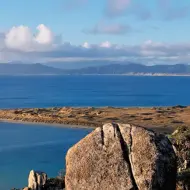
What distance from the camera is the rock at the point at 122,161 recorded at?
1572 cm

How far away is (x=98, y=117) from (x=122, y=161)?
100231 millimetres

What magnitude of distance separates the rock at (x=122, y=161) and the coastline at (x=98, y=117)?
3141 inches

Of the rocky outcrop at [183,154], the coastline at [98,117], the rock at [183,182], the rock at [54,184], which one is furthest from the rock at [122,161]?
the coastline at [98,117]

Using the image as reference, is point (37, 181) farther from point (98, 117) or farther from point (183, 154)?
point (98, 117)

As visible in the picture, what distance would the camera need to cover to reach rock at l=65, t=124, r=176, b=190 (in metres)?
15.7

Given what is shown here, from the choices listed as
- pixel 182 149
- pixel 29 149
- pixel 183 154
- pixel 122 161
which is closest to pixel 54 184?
pixel 183 154

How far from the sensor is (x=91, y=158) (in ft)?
53.3

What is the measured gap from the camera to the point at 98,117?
11612cm

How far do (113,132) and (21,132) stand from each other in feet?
281

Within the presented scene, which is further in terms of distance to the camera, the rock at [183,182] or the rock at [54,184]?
the rock at [54,184]

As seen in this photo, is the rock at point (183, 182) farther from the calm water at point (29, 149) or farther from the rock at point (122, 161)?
the calm water at point (29, 149)

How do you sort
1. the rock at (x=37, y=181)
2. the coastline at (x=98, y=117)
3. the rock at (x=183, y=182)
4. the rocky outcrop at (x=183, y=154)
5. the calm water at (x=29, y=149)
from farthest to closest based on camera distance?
the coastline at (x=98, y=117), the calm water at (x=29, y=149), the rock at (x=37, y=181), the rocky outcrop at (x=183, y=154), the rock at (x=183, y=182)

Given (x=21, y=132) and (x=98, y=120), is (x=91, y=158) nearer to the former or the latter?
(x=21, y=132)

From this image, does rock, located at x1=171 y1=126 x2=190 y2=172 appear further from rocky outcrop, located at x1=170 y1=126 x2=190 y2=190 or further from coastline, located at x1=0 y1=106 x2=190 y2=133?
coastline, located at x1=0 y1=106 x2=190 y2=133
